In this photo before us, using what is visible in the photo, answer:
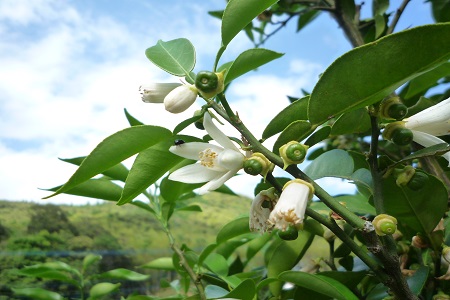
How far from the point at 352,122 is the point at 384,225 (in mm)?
147

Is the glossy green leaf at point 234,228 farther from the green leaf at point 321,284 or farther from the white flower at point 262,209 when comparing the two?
the white flower at point 262,209

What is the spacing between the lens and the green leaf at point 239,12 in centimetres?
58

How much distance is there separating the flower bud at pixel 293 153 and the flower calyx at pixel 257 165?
0.02 m

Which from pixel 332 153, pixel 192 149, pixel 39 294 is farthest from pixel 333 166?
pixel 39 294

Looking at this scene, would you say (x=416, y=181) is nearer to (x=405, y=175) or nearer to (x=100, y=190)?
(x=405, y=175)

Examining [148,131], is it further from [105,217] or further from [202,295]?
[105,217]

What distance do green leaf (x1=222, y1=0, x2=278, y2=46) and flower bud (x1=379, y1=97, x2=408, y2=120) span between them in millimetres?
181

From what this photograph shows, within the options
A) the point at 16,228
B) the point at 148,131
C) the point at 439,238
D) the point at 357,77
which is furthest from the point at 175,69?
the point at 16,228

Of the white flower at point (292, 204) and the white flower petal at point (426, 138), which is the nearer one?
the white flower at point (292, 204)

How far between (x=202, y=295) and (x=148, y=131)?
1.21 ft

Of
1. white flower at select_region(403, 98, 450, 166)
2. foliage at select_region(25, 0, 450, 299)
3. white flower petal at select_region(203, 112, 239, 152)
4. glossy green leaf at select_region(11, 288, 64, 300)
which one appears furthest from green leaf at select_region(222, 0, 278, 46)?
glossy green leaf at select_region(11, 288, 64, 300)

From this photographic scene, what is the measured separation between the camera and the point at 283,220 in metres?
0.51

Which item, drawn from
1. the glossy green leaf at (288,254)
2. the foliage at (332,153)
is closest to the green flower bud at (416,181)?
the foliage at (332,153)

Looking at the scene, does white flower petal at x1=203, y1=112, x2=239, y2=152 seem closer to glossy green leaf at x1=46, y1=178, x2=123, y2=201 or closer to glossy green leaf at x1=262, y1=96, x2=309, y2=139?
glossy green leaf at x1=262, y1=96, x2=309, y2=139
